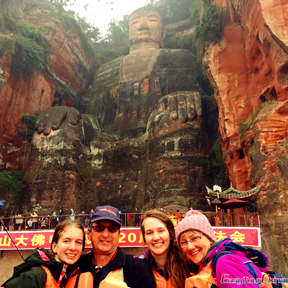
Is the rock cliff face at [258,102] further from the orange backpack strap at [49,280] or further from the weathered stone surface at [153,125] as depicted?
the orange backpack strap at [49,280]

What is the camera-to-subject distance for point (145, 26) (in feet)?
113

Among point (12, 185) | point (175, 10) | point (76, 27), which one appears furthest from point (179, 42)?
point (12, 185)

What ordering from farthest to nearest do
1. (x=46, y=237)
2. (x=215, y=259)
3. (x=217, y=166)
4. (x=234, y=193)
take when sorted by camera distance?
(x=217, y=166), (x=234, y=193), (x=46, y=237), (x=215, y=259)

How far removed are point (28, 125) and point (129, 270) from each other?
24.0 m

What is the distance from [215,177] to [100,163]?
8.57m

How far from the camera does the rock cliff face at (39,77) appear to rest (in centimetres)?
2334

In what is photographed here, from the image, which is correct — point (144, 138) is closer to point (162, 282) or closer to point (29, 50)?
point (29, 50)

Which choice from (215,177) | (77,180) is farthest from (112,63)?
(215,177)

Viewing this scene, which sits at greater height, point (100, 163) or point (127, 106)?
point (127, 106)

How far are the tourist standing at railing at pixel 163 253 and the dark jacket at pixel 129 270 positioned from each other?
5.7 inches

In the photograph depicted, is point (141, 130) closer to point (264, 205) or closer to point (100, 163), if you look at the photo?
point (100, 163)

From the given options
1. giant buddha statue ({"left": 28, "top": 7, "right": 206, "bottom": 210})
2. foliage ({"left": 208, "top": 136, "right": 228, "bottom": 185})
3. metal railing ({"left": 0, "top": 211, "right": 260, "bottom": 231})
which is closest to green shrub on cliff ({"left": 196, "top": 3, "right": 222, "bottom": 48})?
giant buddha statue ({"left": 28, "top": 7, "right": 206, "bottom": 210})

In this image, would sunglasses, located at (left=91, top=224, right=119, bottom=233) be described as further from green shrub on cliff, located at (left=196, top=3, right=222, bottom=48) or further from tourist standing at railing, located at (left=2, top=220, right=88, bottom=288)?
green shrub on cliff, located at (left=196, top=3, right=222, bottom=48)

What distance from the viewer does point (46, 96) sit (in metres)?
26.9
